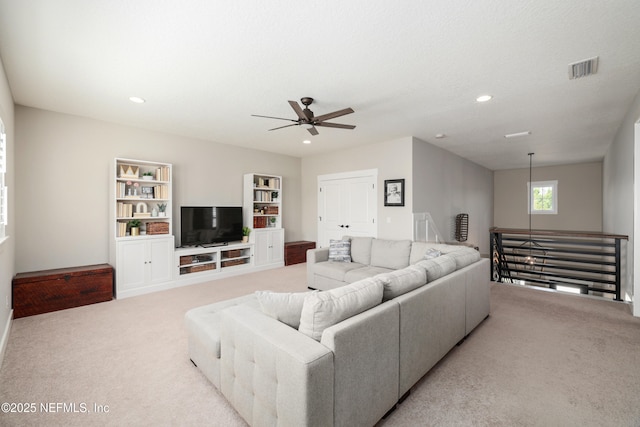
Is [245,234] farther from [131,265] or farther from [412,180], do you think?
[412,180]

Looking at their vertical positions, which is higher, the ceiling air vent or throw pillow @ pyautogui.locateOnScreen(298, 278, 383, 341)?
the ceiling air vent

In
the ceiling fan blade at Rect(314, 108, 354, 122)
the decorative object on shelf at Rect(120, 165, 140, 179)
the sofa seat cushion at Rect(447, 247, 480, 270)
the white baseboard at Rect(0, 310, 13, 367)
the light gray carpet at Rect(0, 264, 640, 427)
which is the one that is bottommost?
the light gray carpet at Rect(0, 264, 640, 427)

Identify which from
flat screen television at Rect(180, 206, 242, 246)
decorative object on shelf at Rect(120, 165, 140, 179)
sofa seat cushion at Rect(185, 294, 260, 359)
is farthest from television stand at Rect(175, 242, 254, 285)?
sofa seat cushion at Rect(185, 294, 260, 359)

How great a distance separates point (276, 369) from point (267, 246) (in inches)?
192

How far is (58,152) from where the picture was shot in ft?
13.2

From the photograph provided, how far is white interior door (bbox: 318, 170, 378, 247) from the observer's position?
19.2ft

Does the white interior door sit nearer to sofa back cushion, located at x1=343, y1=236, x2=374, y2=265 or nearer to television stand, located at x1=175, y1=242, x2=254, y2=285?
sofa back cushion, located at x1=343, y1=236, x2=374, y2=265

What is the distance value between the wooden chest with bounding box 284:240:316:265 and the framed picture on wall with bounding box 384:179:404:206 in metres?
2.28

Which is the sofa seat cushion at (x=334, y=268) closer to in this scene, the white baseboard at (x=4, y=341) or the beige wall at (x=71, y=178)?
the beige wall at (x=71, y=178)

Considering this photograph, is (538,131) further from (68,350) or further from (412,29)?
(68,350)

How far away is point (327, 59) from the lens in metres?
2.54

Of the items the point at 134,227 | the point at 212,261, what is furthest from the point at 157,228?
the point at 212,261

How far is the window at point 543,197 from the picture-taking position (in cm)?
862

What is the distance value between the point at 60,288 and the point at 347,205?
4.91 meters
